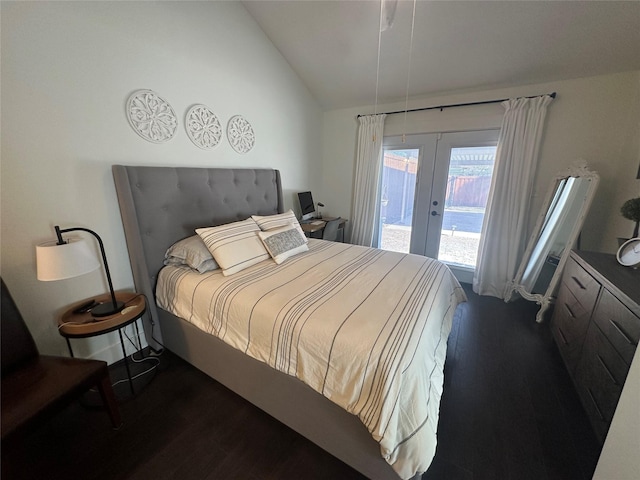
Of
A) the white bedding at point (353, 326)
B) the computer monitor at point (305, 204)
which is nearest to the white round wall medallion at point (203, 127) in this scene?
the white bedding at point (353, 326)

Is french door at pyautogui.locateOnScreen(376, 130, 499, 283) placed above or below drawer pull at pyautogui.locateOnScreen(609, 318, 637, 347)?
above

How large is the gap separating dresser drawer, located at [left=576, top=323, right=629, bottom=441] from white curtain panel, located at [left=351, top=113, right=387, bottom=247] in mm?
2523

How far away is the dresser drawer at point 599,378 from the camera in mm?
1200

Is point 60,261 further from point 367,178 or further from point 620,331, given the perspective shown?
point 367,178

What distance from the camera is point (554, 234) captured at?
2.48m

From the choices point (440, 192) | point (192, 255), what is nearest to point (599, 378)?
point (440, 192)

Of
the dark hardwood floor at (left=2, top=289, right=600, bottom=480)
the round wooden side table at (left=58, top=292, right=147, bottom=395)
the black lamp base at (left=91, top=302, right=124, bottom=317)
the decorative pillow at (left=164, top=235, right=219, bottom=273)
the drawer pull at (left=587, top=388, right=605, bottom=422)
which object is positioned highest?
the decorative pillow at (left=164, top=235, right=219, bottom=273)

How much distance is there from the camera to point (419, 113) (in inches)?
123

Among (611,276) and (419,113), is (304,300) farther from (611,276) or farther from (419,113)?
(419,113)

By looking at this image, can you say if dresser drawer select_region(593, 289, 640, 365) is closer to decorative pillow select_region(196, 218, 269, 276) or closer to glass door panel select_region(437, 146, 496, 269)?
glass door panel select_region(437, 146, 496, 269)

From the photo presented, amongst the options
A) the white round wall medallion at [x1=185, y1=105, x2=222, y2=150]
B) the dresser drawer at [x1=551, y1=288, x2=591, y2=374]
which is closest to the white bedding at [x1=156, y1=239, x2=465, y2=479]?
the dresser drawer at [x1=551, y1=288, x2=591, y2=374]

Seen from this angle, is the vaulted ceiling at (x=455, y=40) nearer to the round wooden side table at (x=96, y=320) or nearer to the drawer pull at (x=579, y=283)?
the drawer pull at (x=579, y=283)

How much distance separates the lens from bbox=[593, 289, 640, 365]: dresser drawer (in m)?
→ 1.15

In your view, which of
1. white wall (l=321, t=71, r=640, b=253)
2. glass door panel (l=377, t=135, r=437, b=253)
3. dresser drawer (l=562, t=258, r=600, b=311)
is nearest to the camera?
dresser drawer (l=562, t=258, r=600, b=311)
